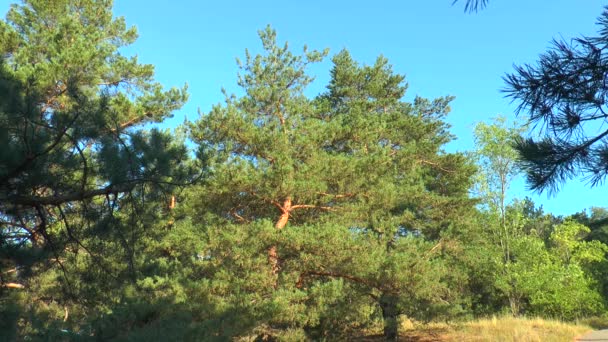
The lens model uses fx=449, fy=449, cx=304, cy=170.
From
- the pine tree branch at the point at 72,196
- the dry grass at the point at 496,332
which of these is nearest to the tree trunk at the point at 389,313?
the dry grass at the point at 496,332

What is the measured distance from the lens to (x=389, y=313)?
15.5 metres

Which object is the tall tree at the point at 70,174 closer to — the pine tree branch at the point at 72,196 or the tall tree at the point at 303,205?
the pine tree branch at the point at 72,196

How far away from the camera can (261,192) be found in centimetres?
1242

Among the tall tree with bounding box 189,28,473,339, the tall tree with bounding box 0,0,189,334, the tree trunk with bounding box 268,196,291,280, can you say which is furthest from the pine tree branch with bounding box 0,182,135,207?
the tree trunk with bounding box 268,196,291,280

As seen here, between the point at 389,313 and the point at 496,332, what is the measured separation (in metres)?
4.53

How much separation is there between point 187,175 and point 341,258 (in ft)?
22.8

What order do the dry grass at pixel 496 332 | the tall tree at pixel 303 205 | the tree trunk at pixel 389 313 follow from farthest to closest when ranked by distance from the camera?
the dry grass at pixel 496 332 < the tree trunk at pixel 389 313 < the tall tree at pixel 303 205

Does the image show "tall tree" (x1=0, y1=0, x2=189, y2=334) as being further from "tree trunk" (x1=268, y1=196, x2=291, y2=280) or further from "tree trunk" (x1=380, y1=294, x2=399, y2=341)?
"tree trunk" (x1=380, y1=294, x2=399, y2=341)

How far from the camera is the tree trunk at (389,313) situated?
1344 cm

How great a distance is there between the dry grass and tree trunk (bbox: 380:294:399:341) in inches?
63.8

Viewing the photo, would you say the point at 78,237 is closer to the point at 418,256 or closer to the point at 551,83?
the point at 551,83

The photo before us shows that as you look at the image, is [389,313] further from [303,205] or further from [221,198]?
[221,198]

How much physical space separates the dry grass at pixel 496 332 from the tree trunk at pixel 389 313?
1.62 meters

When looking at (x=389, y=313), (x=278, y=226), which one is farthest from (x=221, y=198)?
(x=389, y=313)
